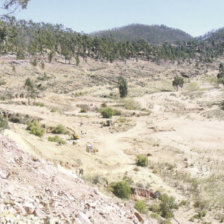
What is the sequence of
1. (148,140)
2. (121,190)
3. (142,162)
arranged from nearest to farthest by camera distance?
(121,190)
(142,162)
(148,140)

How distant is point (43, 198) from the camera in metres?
8.91

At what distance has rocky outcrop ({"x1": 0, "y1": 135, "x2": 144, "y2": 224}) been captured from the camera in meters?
7.72

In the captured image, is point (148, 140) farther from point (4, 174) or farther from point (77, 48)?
point (77, 48)

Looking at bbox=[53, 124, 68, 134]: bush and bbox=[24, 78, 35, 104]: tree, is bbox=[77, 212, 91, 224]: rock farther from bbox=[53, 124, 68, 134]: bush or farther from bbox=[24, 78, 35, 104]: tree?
bbox=[24, 78, 35, 104]: tree

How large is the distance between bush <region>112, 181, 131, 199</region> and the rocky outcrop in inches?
263

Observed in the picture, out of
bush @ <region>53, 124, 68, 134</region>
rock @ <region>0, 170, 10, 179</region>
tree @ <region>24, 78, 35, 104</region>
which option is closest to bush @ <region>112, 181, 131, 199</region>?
rock @ <region>0, 170, 10, 179</region>

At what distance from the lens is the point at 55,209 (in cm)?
834

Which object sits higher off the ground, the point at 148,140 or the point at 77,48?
the point at 77,48

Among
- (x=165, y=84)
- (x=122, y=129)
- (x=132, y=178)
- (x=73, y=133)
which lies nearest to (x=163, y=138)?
(x=122, y=129)

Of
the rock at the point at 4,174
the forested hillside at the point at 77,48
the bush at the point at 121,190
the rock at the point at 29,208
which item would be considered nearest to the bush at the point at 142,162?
the bush at the point at 121,190

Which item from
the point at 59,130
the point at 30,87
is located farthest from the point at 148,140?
the point at 30,87

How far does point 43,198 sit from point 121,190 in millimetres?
9999

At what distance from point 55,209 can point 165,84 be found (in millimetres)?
101452

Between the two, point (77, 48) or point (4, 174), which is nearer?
point (4, 174)
